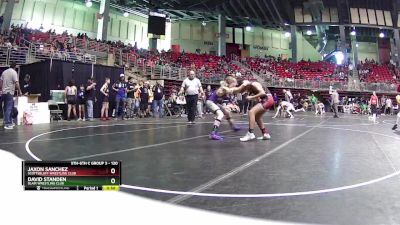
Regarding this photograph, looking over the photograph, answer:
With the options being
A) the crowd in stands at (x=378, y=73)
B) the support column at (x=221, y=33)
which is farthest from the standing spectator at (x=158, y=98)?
the crowd in stands at (x=378, y=73)

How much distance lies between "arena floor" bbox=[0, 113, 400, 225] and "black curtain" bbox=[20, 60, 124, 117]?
7263mm

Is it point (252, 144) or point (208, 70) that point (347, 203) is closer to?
point (252, 144)

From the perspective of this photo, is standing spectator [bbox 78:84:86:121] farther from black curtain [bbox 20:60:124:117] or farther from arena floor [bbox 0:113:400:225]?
arena floor [bbox 0:113:400:225]

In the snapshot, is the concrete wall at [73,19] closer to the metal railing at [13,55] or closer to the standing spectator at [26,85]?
the metal railing at [13,55]

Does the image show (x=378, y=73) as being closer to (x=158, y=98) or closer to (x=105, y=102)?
(x=158, y=98)

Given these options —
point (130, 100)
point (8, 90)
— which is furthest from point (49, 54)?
point (8, 90)

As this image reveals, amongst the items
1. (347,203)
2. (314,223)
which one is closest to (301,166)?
(347,203)

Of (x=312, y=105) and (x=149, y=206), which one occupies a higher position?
(x=312, y=105)

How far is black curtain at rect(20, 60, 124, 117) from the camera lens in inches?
562

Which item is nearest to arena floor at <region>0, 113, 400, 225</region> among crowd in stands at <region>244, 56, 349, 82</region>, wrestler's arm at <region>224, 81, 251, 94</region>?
wrestler's arm at <region>224, 81, 251, 94</region>

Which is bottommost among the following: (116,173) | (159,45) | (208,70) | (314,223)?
(314,223)

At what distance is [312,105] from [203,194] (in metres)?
30.5

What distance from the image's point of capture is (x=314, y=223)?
8.88ft
